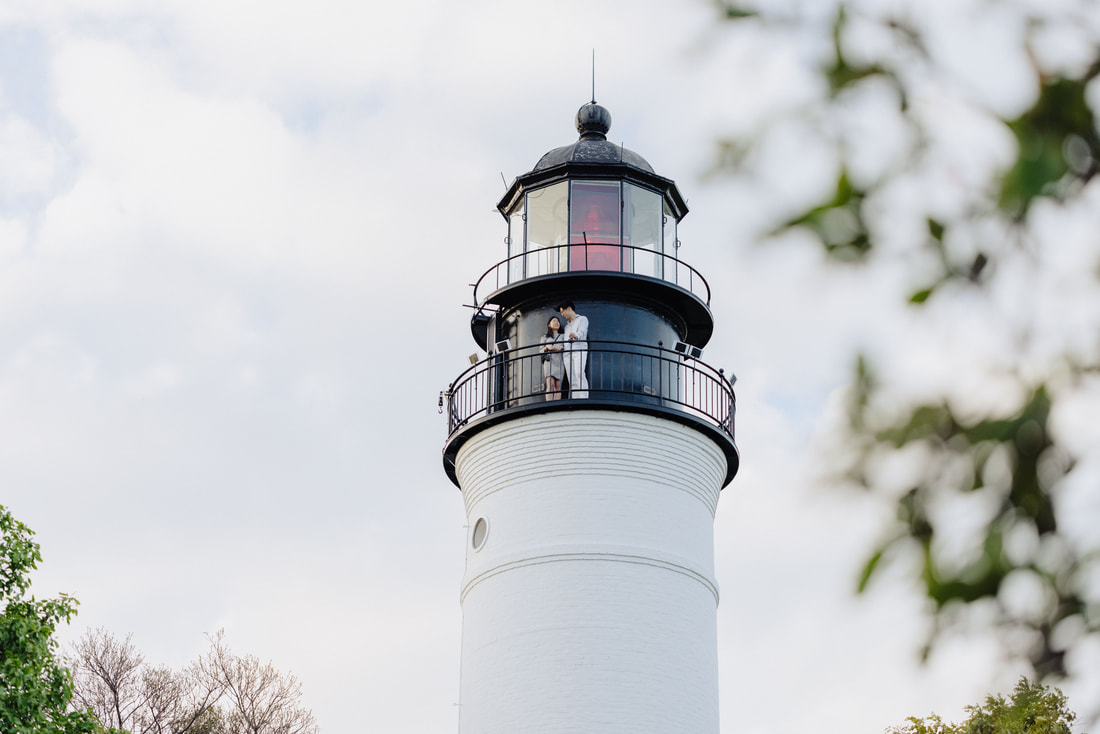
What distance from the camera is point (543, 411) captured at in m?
18.2

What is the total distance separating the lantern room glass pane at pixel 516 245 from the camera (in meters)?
19.5

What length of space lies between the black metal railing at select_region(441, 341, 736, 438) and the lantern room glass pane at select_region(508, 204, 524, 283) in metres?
1.08

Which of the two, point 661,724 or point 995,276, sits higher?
point 661,724

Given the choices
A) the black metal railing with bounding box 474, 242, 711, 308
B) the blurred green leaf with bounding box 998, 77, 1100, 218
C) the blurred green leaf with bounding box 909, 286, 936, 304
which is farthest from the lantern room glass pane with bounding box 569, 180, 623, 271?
the blurred green leaf with bounding box 998, 77, 1100, 218

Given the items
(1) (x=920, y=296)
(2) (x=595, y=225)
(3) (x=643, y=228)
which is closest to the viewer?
(1) (x=920, y=296)

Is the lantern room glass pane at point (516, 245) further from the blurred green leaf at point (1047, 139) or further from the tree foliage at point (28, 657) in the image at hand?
the blurred green leaf at point (1047, 139)

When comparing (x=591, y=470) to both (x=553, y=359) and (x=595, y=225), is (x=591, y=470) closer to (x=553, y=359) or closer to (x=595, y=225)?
(x=553, y=359)

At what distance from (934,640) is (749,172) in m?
1.13

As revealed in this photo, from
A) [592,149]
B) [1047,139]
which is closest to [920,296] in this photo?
[1047,139]

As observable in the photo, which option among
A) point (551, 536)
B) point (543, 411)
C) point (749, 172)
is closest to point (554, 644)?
point (551, 536)

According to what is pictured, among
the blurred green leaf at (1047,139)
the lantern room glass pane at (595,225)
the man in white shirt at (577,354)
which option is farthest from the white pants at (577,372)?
the blurred green leaf at (1047,139)

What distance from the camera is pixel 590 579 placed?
57.5 feet

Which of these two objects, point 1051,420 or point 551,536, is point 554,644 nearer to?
point 551,536

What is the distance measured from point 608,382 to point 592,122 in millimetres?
4044
